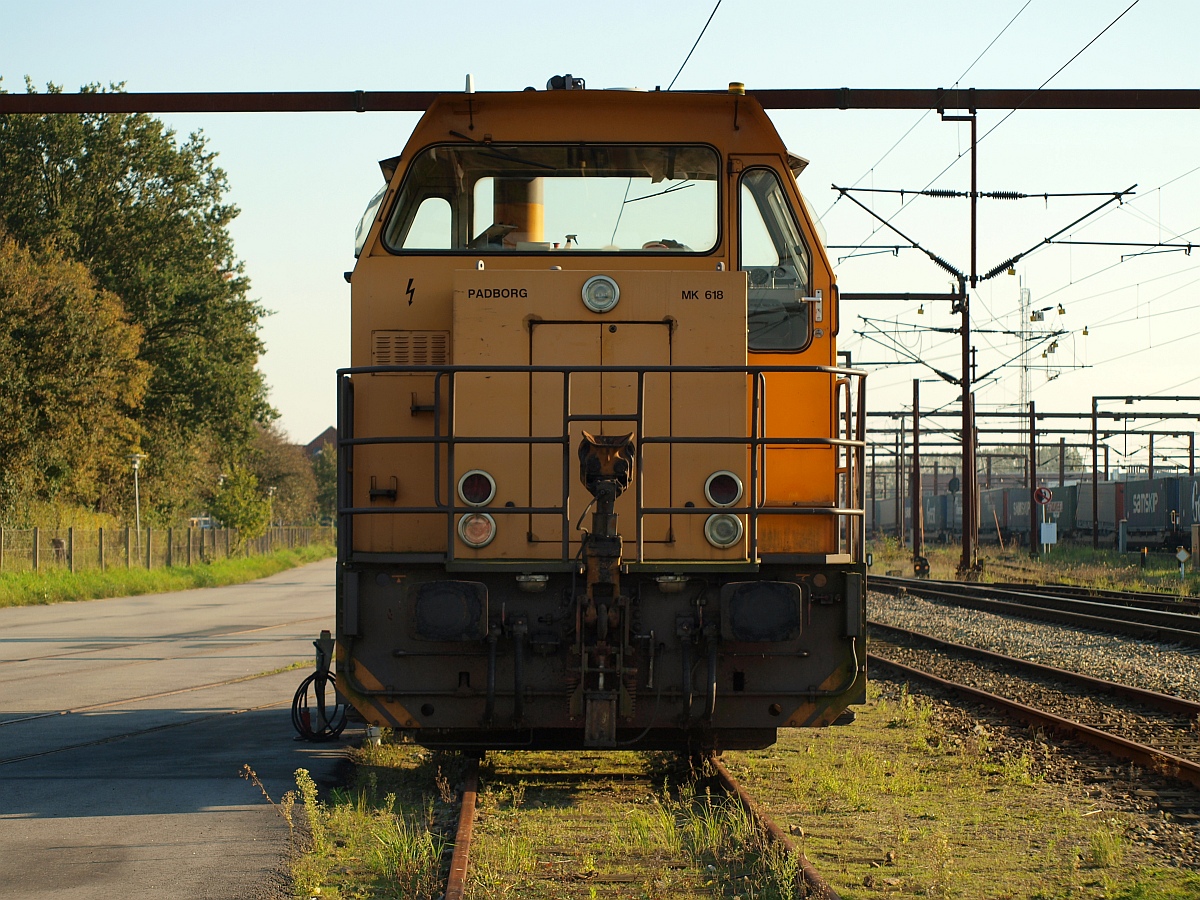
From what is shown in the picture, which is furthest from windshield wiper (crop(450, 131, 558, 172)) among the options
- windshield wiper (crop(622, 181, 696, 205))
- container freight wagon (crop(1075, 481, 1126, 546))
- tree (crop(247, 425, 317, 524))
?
tree (crop(247, 425, 317, 524))

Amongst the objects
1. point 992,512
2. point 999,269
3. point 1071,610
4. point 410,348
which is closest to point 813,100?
point 410,348

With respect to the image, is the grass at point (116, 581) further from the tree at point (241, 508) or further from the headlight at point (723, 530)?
the headlight at point (723, 530)

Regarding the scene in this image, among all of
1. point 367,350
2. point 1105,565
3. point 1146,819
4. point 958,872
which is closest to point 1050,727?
point 1146,819

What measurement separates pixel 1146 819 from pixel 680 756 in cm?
262

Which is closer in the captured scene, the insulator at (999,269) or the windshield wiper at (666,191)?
the windshield wiper at (666,191)

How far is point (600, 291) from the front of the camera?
658 cm

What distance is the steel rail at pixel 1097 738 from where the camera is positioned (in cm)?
736

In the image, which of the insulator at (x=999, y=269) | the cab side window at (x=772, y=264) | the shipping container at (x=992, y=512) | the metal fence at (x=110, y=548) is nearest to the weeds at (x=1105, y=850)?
the cab side window at (x=772, y=264)

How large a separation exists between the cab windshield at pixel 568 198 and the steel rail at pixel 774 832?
292 cm

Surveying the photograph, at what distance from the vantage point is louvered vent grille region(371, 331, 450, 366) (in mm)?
6770

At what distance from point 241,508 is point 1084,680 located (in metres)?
43.2

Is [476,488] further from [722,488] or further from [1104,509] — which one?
[1104,509]

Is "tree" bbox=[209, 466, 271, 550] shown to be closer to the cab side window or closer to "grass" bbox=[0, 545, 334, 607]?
"grass" bbox=[0, 545, 334, 607]

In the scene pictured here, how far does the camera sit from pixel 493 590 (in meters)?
6.18
